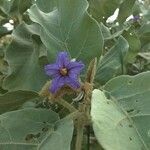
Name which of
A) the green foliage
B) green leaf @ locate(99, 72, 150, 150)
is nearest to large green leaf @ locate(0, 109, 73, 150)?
the green foliage

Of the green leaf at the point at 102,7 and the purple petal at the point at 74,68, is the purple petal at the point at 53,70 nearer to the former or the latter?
the purple petal at the point at 74,68

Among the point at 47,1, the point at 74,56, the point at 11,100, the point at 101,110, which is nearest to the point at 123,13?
→ the point at 47,1

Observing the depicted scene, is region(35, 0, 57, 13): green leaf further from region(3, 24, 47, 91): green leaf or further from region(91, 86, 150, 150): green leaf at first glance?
region(91, 86, 150, 150): green leaf

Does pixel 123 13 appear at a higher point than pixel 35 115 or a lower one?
higher

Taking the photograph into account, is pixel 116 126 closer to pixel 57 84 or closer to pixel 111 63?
pixel 57 84

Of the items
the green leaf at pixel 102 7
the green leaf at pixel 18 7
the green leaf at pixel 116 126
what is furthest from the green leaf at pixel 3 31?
the green leaf at pixel 116 126

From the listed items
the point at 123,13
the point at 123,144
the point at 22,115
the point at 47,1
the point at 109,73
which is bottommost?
the point at 123,144

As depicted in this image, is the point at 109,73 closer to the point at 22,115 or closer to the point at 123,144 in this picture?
the point at 22,115
